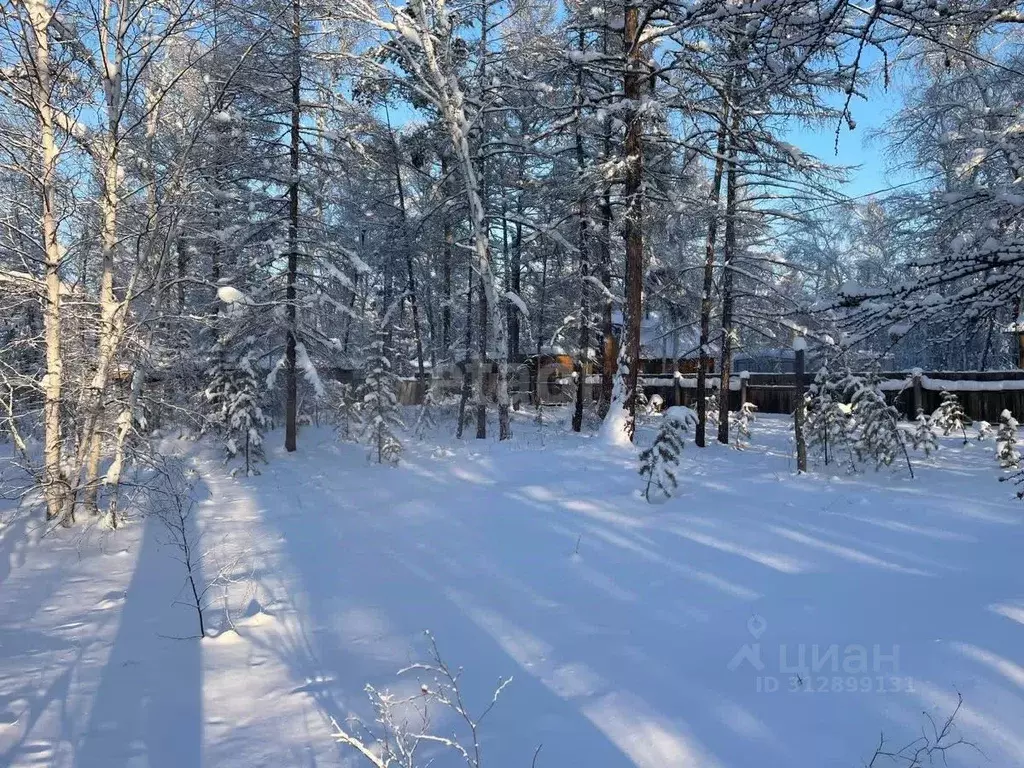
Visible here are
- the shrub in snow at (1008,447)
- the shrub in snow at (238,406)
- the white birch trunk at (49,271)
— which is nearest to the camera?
the white birch trunk at (49,271)

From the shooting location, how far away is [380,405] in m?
12.5

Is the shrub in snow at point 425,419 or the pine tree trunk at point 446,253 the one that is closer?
the pine tree trunk at point 446,253

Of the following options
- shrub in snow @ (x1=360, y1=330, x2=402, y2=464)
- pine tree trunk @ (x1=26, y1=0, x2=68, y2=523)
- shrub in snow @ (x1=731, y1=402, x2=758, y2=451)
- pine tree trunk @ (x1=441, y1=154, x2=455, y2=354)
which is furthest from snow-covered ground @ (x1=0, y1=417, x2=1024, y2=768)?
pine tree trunk @ (x1=441, y1=154, x2=455, y2=354)

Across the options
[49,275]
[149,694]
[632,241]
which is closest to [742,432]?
[632,241]

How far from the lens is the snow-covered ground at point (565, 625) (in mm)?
3135

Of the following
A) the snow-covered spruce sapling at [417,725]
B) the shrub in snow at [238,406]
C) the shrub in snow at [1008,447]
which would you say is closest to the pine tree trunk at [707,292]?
the shrub in snow at [1008,447]

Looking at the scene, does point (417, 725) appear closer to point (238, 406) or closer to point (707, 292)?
point (238, 406)

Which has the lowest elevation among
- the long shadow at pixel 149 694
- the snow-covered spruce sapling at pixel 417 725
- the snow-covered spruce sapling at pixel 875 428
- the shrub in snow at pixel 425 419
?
the long shadow at pixel 149 694

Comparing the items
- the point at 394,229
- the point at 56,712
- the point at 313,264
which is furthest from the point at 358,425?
the point at 56,712

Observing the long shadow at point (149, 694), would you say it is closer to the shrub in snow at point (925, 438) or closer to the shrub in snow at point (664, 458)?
the shrub in snow at point (664, 458)

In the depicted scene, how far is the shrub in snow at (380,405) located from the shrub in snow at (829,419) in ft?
24.6

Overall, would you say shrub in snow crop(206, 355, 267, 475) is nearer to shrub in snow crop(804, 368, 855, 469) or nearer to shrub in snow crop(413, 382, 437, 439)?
shrub in snow crop(413, 382, 437, 439)

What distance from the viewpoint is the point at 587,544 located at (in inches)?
239

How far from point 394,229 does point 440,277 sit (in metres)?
7.62
